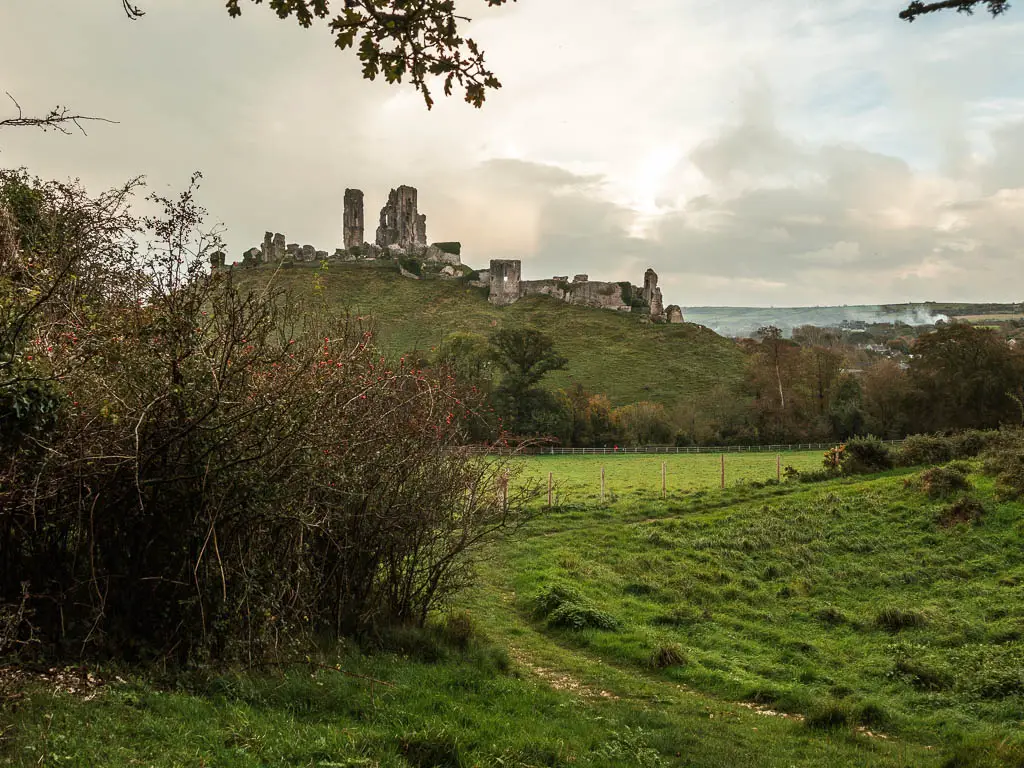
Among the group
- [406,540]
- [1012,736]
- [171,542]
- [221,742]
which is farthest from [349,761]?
[1012,736]

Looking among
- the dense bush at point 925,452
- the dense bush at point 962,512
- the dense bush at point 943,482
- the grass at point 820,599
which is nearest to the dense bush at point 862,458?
the dense bush at point 925,452

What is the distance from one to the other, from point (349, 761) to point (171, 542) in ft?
9.07

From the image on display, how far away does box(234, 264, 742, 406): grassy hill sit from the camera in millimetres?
78938

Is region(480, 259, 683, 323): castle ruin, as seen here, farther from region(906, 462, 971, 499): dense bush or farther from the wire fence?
region(906, 462, 971, 499): dense bush

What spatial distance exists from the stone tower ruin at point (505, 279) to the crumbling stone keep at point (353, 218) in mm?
36524

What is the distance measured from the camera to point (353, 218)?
138 meters

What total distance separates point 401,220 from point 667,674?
131221 mm

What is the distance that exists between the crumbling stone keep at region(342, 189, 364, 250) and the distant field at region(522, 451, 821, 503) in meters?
98.8

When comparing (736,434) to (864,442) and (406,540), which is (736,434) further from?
(406,540)

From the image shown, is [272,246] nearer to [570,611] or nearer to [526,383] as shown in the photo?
[526,383]

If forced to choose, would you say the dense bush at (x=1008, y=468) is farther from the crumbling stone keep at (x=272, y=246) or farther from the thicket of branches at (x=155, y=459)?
the crumbling stone keep at (x=272, y=246)

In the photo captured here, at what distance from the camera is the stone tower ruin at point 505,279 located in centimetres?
11212

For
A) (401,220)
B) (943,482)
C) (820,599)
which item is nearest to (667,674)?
(820,599)

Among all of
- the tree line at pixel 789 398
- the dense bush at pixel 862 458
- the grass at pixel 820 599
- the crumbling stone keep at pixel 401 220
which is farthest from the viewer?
the crumbling stone keep at pixel 401 220
